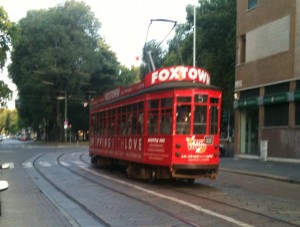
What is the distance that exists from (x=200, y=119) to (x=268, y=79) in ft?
47.4

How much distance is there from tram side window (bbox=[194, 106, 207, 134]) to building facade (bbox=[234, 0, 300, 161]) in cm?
1188

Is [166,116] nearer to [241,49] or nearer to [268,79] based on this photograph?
[268,79]

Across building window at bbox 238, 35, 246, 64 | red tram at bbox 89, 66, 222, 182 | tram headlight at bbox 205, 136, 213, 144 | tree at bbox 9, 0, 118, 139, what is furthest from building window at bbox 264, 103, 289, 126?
tree at bbox 9, 0, 118, 139

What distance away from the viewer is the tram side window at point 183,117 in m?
14.0

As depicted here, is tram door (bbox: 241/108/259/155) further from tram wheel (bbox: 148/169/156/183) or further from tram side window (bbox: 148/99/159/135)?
tram side window (bbox: 148/99/159/135)

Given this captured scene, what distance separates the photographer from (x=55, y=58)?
Answer: 59.3 m

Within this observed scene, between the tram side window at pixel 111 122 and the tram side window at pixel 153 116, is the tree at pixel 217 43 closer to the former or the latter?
the tram side window at pixel 111 122

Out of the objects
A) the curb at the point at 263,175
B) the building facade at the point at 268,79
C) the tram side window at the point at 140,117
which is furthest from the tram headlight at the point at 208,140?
the building facade at the point at 268,79

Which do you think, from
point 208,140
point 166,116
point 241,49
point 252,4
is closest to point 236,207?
point 208,140

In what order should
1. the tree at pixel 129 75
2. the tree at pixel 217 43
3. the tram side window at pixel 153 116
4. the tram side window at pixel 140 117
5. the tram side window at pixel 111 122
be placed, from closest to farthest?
the tram side window at pixel 153 116 < the tram side window at pixel 140 117 < the tram side window at pixel 111 122 < the tree at pixel 217 43 < the tree at pixel 129 75

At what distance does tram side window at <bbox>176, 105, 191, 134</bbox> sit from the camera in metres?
14.0

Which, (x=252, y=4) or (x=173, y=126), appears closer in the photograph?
(x=173, y=126)

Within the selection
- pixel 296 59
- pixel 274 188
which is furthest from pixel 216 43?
pixel 274 188

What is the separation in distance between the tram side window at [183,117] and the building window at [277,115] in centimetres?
1320
